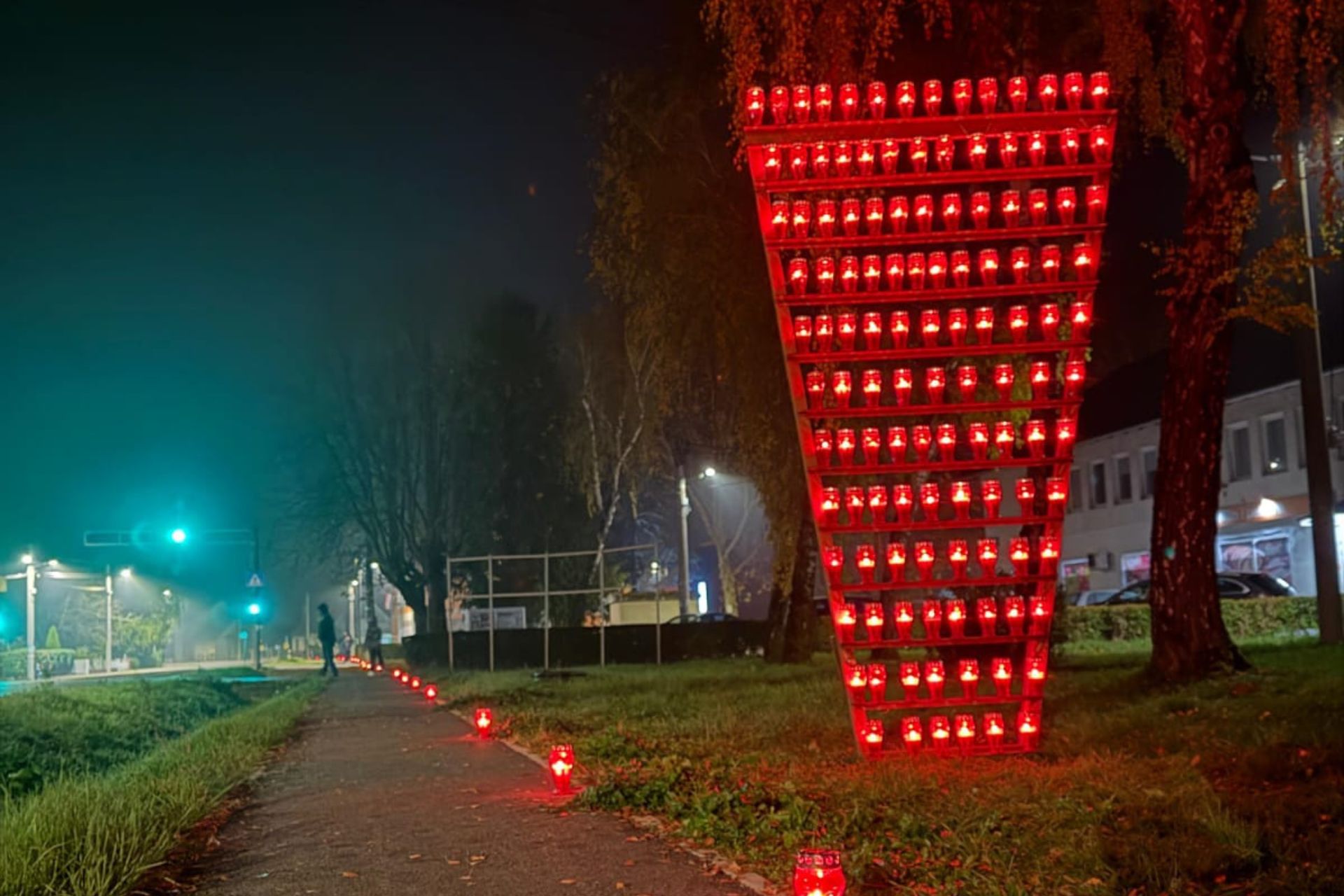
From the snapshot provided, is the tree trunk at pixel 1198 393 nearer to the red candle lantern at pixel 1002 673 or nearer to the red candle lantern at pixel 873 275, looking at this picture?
the red candle lantern at pixel 1002 673

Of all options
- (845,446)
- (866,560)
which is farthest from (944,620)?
(845,446)

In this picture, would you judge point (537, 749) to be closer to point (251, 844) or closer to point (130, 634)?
point (251, 844)

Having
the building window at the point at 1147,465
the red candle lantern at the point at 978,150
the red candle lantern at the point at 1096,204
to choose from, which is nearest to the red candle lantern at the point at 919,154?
the red candle lantern at the point at 978,150

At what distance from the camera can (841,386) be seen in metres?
11.3

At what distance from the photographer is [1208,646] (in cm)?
1417

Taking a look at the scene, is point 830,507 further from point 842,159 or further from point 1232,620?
→ point 1232,620

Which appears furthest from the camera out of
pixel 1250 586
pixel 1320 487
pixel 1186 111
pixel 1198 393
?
pixel 1250 586

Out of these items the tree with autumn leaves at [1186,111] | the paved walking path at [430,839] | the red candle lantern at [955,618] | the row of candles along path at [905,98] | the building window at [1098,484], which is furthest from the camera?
the building window at [1098,484]

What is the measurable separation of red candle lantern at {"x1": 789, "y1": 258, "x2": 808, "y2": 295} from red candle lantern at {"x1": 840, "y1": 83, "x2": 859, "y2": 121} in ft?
3.97

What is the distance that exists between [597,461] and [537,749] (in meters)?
23.6

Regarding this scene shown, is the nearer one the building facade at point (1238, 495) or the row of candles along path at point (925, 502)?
the row of candles along path at point (925, 502)

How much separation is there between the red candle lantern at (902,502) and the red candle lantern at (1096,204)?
2465 mm

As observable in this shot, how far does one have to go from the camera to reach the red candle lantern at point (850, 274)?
11258 mm

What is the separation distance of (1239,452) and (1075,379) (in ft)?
117
